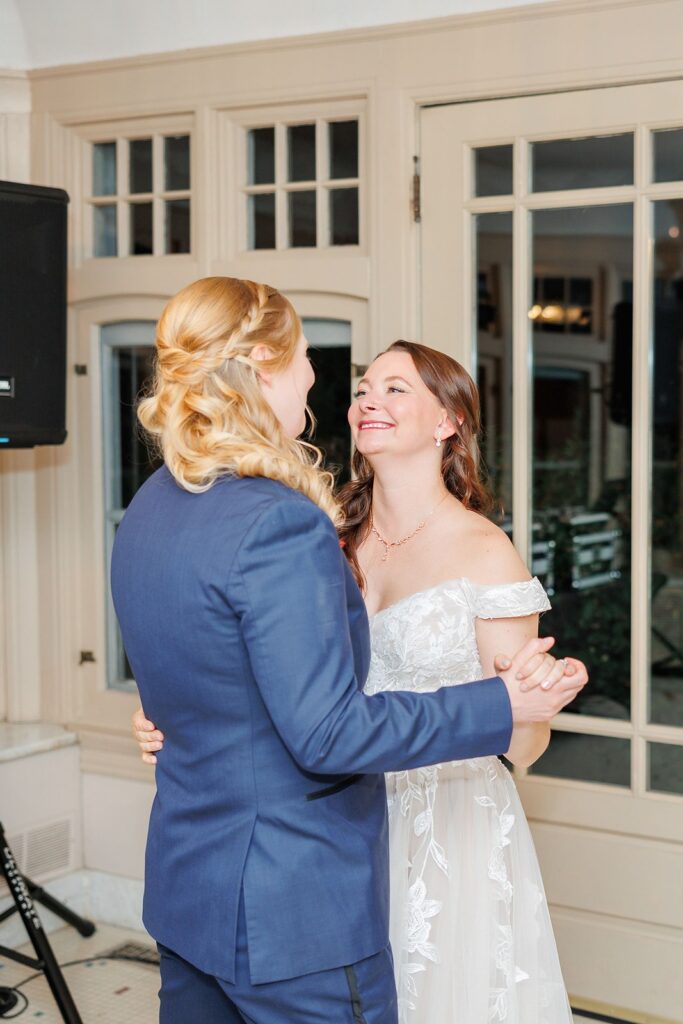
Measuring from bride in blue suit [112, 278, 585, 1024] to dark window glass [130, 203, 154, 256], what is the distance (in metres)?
2.28

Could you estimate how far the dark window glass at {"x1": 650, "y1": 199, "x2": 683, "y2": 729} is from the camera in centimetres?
309

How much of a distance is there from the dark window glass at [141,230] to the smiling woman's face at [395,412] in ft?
5.52

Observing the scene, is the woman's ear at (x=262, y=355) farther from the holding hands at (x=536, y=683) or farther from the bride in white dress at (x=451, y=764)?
the bride in white dress at (x=451, y=764)

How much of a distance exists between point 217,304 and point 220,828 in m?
0.71

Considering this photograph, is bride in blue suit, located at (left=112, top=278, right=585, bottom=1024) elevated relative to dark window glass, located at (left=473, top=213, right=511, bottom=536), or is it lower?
lower

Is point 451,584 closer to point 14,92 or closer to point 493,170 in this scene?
point 493,170

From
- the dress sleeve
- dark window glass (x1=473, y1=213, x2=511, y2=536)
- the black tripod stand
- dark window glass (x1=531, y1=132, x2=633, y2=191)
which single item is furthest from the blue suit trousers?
dark window glass (x1=531, y1=132, x2=633, y2=191)

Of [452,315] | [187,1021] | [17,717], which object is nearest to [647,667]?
[452,315]

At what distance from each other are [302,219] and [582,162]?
884 mm

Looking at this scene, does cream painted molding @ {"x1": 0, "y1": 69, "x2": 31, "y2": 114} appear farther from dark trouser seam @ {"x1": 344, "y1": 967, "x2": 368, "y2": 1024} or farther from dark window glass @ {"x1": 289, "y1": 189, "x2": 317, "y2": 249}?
dark trouser seam @ {"x1": 344, "y1": 967, "x2": 368, "y2": 1024}

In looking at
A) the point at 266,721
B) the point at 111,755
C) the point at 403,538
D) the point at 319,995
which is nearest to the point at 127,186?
the point at 111,755

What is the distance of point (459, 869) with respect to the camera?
83.4 inches

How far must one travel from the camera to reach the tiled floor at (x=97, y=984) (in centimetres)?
318

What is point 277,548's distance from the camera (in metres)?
1.42
